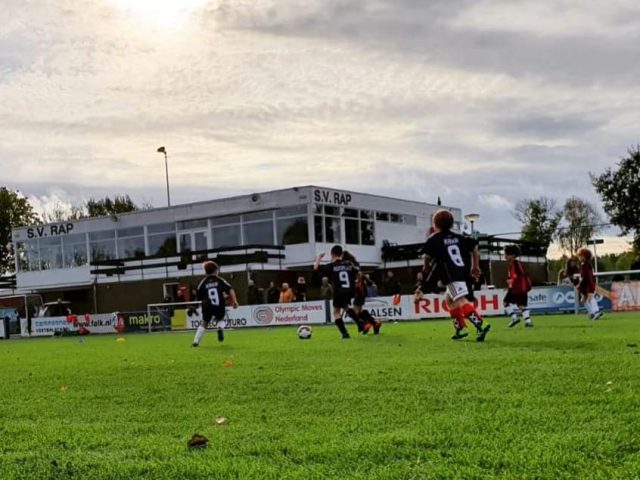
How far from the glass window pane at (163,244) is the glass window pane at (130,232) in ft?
3.78

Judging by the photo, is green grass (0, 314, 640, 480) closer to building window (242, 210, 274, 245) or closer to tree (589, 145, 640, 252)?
building window (242, 210, 274, 245)

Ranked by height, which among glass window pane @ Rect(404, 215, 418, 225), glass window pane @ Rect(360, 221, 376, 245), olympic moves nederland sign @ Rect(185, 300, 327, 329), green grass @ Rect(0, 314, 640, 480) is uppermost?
glass window pane @ Rect(404, 215, 418, 225)

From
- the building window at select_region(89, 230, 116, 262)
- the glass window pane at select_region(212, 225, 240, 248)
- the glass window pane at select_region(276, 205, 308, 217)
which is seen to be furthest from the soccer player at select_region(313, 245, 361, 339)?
the building window at select_region(89, 230, 116, 262)

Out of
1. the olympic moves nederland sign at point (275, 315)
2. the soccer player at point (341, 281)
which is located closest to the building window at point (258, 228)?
the olympic moves nederland sign at point (275, 315)

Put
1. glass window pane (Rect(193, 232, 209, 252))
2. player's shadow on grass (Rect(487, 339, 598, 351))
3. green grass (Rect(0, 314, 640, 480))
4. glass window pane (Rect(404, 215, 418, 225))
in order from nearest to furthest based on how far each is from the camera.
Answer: green grass (Rect(0, 314, 640, 480))
player's shadow on grass (Rect(487, 339, 598, 351))
glass window pane (Rect(193, 232, 209, 252))
glass window pane (Rect(404, 215, 418, 225))

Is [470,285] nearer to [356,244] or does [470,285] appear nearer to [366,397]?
[366,397]

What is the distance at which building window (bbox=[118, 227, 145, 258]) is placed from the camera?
49.7 metres

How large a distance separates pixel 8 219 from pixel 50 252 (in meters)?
18.1

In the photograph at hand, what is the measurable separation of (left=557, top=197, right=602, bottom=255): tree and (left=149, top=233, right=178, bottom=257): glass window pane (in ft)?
82.0

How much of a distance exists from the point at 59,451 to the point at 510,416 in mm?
2650

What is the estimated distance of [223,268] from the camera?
4125 cm

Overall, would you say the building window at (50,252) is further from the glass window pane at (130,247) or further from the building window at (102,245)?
the glass window pane at (130,247)

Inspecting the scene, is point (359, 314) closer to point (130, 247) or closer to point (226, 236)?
point (226, 236)

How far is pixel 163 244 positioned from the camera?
159ft
